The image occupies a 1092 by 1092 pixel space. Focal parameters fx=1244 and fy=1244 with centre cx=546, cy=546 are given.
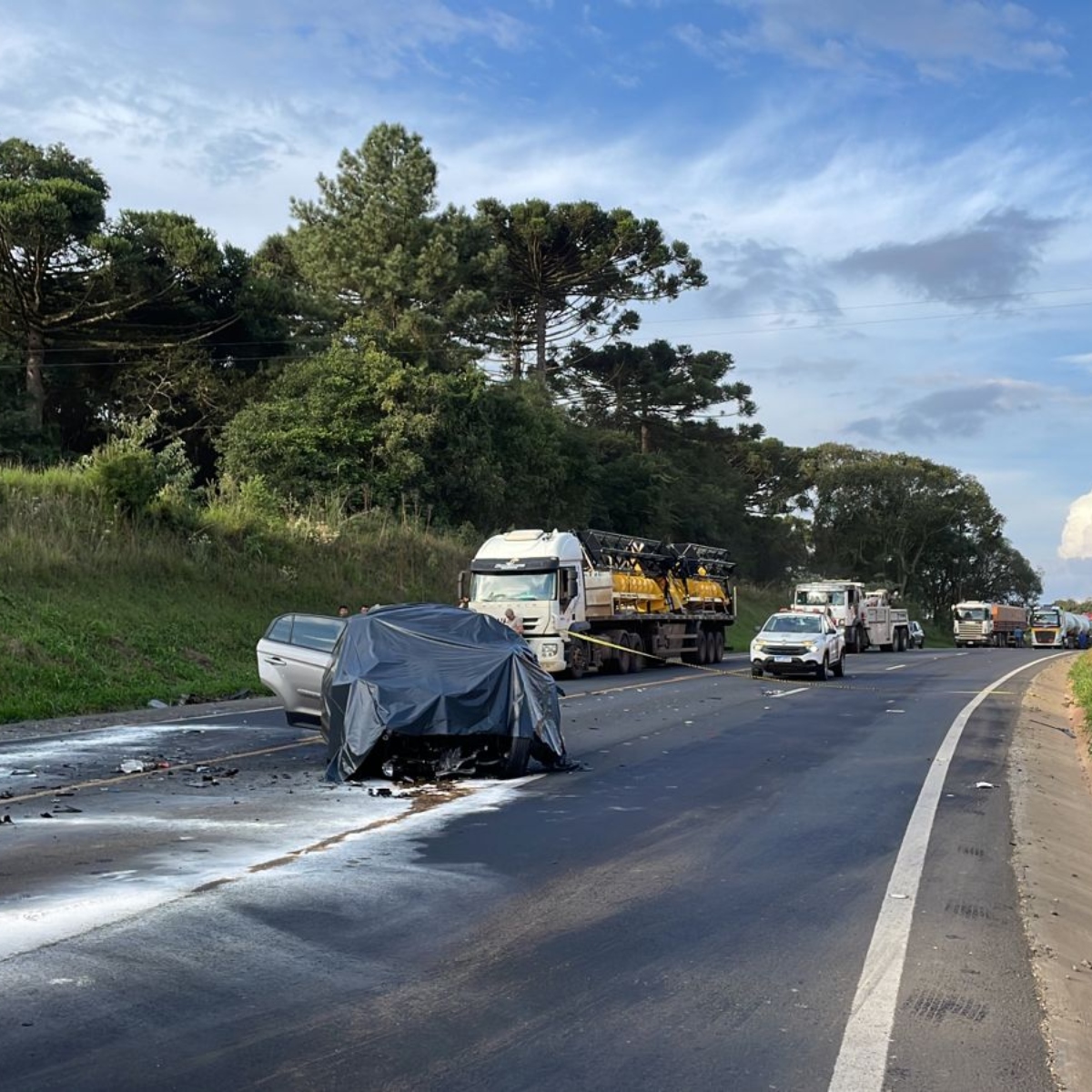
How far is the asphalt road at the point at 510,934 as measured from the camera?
15.7ft

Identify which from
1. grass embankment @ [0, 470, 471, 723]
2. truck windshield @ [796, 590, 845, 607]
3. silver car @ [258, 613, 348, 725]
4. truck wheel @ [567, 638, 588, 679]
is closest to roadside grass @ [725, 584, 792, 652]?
truck windshield @ [796, 590, 845, 607]

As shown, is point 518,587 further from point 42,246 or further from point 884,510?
point 884,510

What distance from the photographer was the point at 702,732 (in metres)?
16.7

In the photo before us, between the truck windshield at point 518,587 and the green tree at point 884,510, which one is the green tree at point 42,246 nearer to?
the truck windshield at point 518,587

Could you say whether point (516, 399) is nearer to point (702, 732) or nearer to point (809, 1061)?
point (702, 732)

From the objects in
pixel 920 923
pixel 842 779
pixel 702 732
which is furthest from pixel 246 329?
pixel 920 923

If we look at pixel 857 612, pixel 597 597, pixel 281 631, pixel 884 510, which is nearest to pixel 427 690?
pixel 281 631

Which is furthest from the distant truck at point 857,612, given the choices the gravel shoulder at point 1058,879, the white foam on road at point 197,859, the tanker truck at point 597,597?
the white foam on road at point 197,859

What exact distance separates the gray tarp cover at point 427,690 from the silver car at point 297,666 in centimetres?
289

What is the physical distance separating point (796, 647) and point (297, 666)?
15.3 m

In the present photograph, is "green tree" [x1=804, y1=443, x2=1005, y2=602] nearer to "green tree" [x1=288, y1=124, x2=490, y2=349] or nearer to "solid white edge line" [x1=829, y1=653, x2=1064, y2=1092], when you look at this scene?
"green tree" [x1=288, y1=124, x2=490, y2=349]

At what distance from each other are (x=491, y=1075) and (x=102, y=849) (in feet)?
15.6

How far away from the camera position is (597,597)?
98.8 ft

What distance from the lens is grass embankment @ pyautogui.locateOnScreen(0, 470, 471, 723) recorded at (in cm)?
2103
